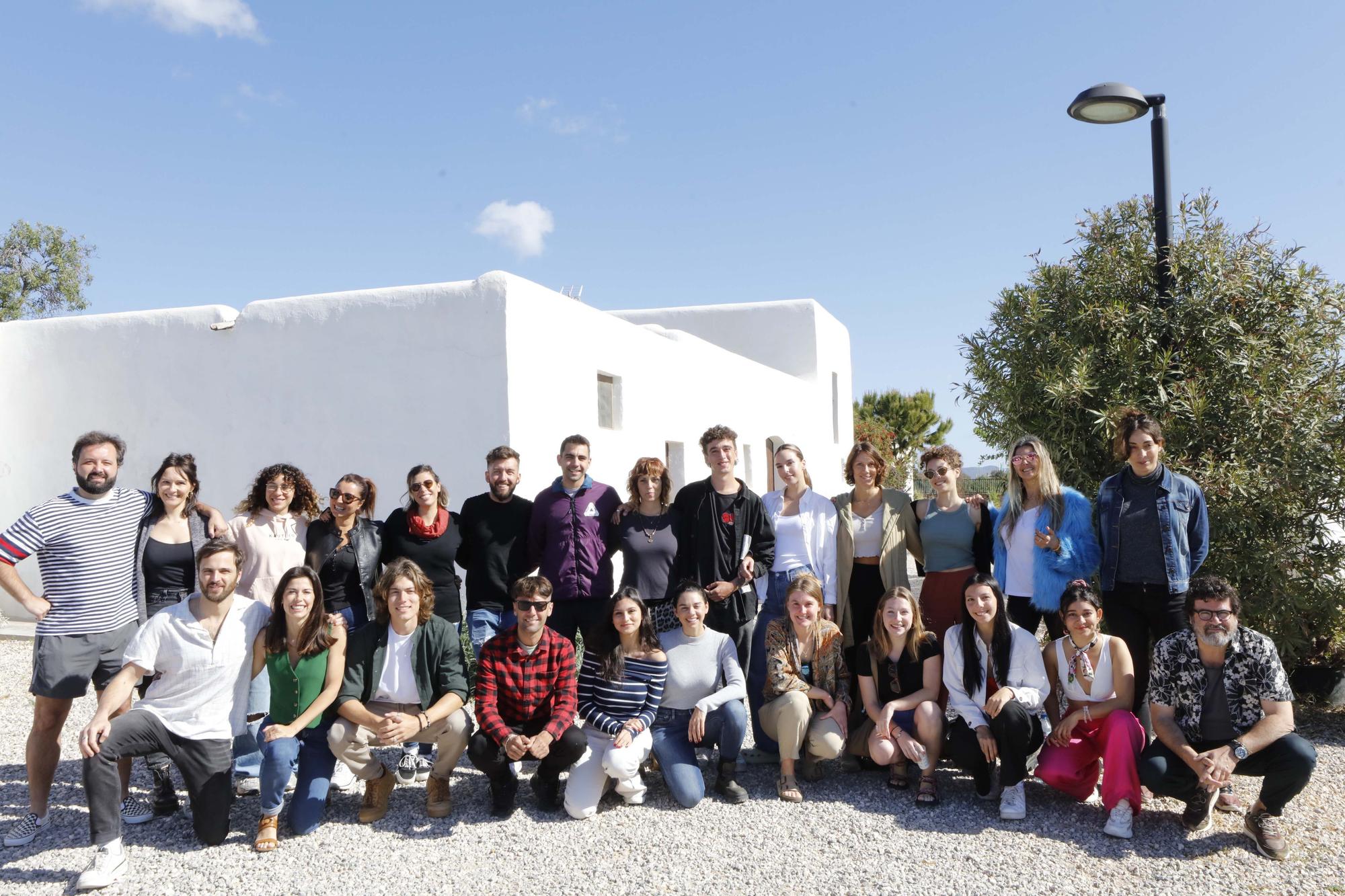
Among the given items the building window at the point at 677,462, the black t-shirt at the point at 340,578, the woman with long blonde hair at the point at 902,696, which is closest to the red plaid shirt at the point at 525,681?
the black t-shirt at the point at 340,578

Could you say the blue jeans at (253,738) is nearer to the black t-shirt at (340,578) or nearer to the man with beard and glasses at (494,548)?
the black t-shirt at (340,578)

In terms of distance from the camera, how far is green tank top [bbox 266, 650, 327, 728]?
4172 millimetres

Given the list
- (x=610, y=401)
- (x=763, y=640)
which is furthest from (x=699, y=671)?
(x=610, y=401)

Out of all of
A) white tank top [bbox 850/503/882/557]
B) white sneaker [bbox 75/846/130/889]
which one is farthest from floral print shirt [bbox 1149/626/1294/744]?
white sneaker [bbox 75/846/130/889]

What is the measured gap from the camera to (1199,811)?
3869 millimetres

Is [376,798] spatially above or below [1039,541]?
below

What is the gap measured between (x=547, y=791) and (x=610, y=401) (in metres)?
6.42

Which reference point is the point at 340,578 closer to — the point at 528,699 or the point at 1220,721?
the point at 528,699

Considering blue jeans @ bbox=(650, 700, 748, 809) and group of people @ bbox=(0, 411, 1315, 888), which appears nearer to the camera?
group of people @ bbox=(0, 411, 1315, 888)

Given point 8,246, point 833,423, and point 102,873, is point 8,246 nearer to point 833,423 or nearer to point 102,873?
point 833,423

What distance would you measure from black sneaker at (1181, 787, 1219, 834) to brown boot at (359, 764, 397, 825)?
3561 mm

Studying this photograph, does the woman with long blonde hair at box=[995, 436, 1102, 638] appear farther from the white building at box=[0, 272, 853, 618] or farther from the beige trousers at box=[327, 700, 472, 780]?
the white building at box=[0, 272, 853, 618]

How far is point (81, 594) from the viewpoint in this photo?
4090 mm

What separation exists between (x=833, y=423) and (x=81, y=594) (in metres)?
16.8
